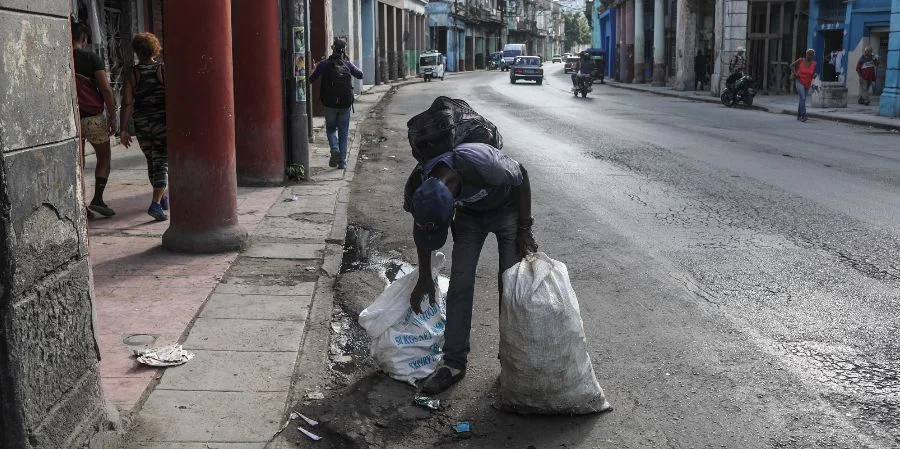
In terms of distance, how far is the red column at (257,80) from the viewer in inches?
414

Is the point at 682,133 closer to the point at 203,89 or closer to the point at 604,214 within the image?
the point at 604,214

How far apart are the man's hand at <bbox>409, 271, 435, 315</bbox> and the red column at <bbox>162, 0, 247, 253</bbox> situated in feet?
10.5

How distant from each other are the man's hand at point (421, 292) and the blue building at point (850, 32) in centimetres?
2526

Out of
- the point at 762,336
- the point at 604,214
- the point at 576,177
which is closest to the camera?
the point at 762,336

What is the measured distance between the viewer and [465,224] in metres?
4.65

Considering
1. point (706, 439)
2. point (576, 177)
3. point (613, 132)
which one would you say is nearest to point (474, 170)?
point (706, 439)

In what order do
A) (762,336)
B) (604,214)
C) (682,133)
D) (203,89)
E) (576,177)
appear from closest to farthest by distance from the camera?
(762,336), (203,89), (604,214), (576,177), (682,133)

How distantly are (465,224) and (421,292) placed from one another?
40cm

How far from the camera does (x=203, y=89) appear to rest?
7.18 meters

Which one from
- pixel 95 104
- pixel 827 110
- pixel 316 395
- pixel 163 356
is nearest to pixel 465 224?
pixel 316 395

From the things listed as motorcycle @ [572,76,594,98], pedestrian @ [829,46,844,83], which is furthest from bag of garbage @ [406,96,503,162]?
motorcycle @ [572,76,594,98]

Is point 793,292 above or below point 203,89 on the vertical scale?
below

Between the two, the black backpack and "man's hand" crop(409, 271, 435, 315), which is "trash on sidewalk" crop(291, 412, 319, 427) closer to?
"man's hand" crop(409, 271, 435, 315)

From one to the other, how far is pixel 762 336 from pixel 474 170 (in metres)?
2.20
